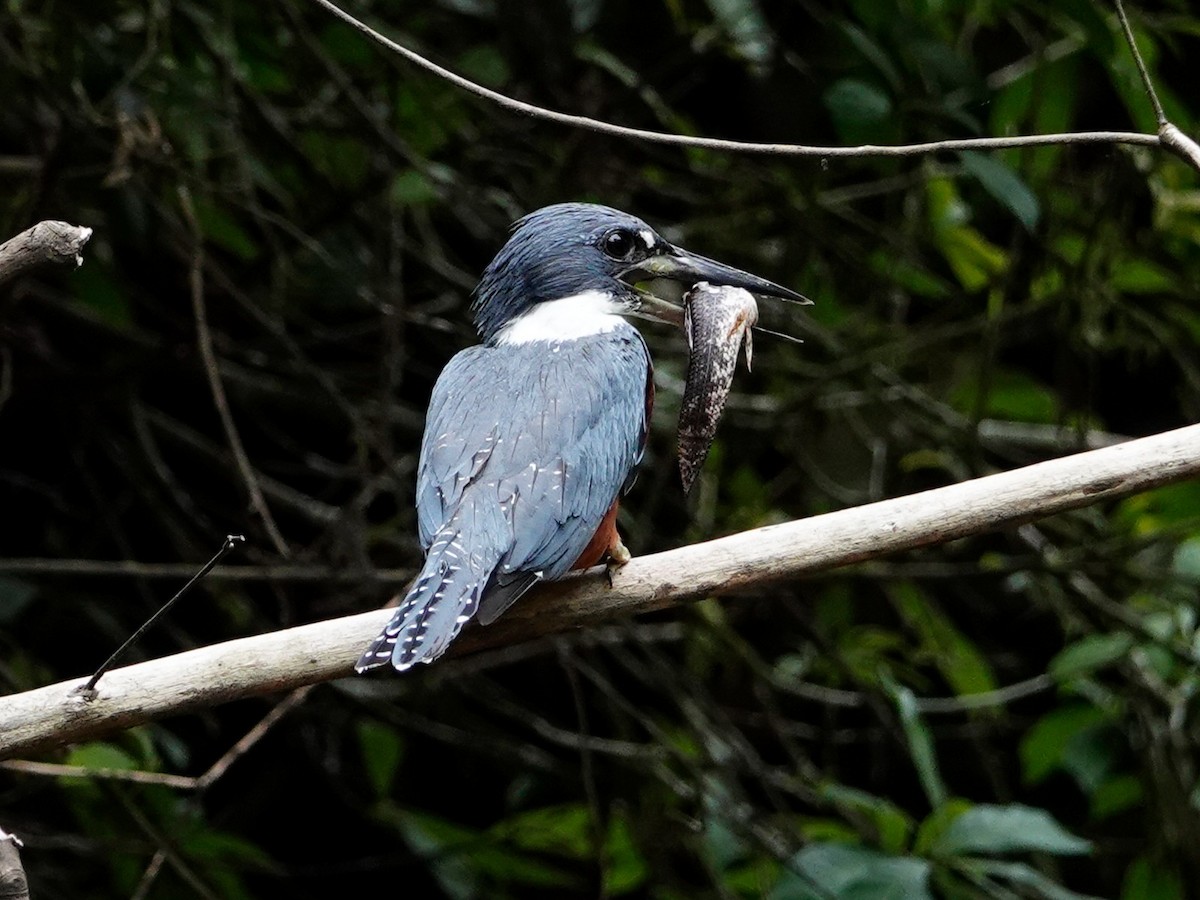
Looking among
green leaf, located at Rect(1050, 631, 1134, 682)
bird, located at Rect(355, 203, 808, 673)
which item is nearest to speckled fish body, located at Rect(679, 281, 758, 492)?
bird, located at Rect(355, 203, 808, 673)

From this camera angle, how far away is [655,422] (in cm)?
377

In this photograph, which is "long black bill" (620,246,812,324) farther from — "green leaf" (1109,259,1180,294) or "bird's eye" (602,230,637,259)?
"green leaf" (1109,259,1180,294)

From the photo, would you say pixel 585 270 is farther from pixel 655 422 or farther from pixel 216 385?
pixel 655 422

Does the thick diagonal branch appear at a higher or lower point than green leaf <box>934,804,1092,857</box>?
higher

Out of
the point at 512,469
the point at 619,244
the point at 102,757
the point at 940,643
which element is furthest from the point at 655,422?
the point at 102,757

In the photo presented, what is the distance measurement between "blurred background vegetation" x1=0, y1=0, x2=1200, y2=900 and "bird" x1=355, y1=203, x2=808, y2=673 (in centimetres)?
62

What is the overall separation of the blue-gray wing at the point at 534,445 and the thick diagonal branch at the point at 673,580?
0.11 metres

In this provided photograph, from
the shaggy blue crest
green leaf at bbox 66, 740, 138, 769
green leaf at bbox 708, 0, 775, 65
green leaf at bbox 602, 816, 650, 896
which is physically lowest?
green leaf at bbox 602, 816, 650, 896

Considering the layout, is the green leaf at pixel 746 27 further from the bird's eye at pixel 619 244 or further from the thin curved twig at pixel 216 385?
the thin curved twig at pixel 216 385

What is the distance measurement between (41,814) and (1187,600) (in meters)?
2.90

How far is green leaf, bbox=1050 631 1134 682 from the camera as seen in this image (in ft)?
10.2

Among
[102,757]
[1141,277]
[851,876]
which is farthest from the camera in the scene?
[1141,277]

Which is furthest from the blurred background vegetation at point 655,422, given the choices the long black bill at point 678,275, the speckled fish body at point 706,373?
the speckled fish body at point 706,373

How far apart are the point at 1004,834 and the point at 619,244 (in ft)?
4.13
